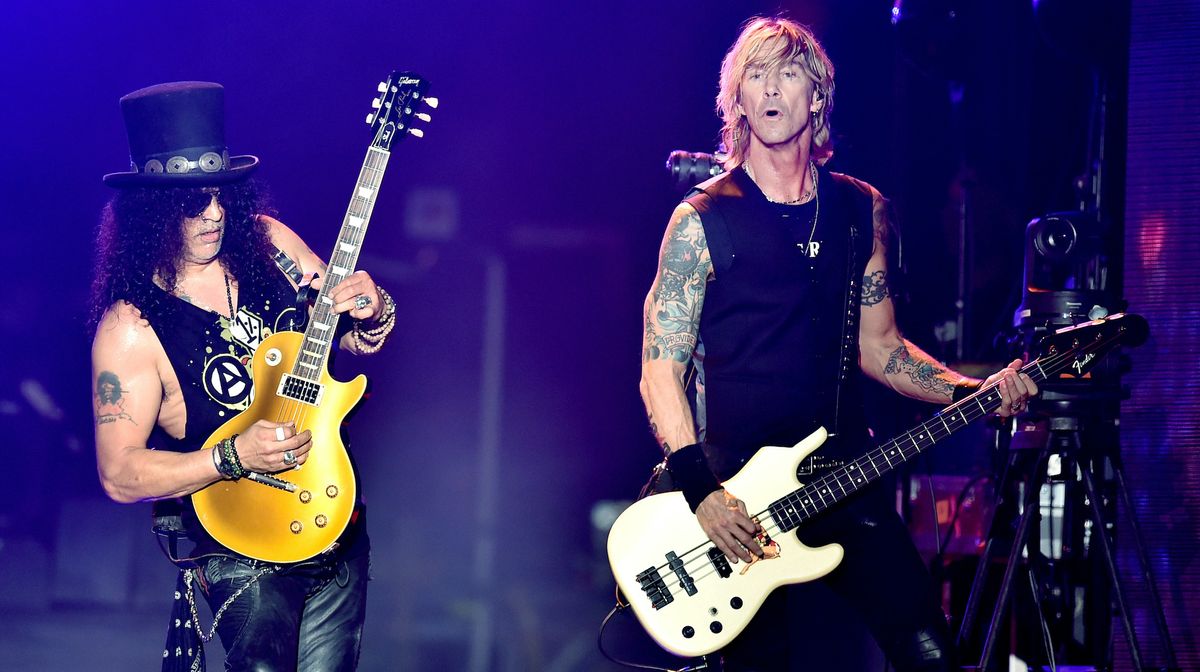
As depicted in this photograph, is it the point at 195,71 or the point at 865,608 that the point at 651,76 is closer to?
the point at 195,71

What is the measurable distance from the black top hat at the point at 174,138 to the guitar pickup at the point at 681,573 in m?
1.61

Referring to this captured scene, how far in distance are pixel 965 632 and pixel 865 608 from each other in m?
0.62

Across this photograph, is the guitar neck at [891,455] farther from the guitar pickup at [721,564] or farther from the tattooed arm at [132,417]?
the tattooed arm at [132,417]

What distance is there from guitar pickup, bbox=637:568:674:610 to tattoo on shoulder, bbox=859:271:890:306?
1062mm

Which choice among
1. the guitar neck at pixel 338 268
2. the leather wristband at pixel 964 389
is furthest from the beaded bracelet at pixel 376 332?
the leather wristband at pixel 964 389

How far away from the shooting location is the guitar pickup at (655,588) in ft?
9.64

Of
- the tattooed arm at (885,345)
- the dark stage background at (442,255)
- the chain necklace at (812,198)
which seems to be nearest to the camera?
the chain necklace at (812,198)

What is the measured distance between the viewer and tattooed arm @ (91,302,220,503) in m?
2.87

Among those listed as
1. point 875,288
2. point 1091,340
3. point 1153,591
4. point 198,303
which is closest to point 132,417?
point 198,303

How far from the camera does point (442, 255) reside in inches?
181

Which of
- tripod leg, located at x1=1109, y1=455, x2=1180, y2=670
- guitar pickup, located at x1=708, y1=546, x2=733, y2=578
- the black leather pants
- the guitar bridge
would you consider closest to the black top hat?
the guitar bridge

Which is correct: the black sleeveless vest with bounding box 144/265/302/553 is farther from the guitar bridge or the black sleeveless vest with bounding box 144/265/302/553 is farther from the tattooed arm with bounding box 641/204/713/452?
the tattooed arm with bounding box 641/204/713/452

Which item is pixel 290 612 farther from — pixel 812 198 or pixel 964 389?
pixel 964 389

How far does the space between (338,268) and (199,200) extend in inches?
18.9
